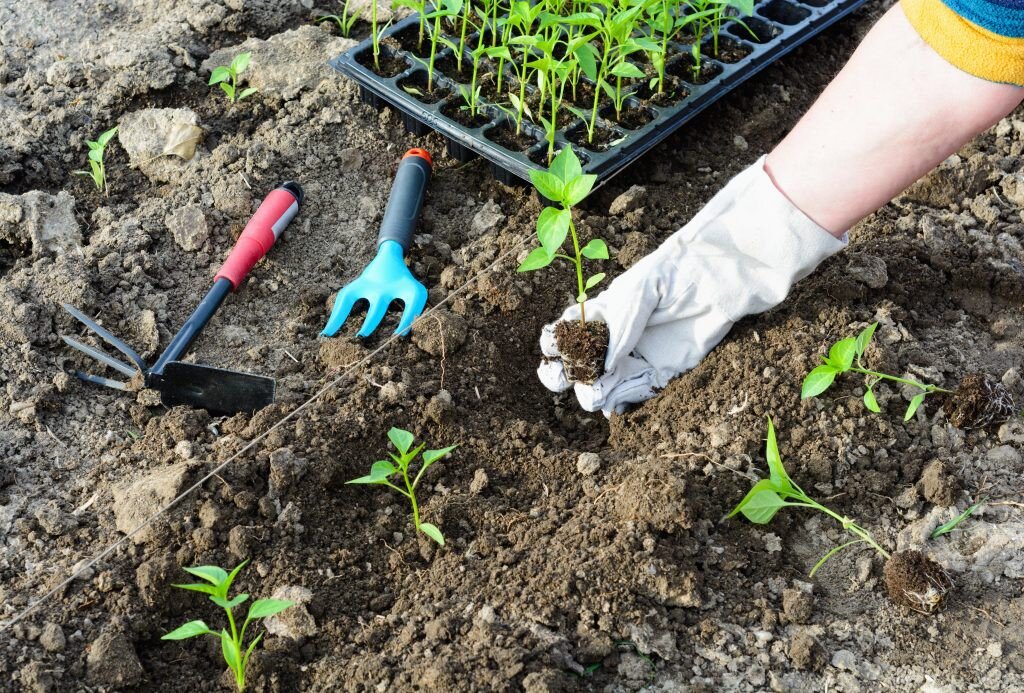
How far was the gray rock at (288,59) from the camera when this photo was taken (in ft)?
9.47

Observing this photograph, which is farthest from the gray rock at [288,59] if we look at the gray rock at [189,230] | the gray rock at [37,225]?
the gray rock at [37,225]

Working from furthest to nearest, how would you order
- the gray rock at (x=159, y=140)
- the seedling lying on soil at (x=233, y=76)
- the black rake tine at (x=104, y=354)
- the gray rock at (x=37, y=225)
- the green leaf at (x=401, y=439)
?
the seedling lying on soil at (x=233, y=76)
the gray rock at (x=159, y=140)
the gray rock at (x=37, y=225)
the black rake tine at (x=104, y=354)
the green leaf at (x=401, y=439)

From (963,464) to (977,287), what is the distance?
1.91ft

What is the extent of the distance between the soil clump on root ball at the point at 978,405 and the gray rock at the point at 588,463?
753 mm

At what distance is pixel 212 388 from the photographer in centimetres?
210

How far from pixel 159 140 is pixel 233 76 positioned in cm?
32

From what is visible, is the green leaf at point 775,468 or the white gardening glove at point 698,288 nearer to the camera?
the green leaf at point 775,468

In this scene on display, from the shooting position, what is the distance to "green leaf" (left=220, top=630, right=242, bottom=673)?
158cm

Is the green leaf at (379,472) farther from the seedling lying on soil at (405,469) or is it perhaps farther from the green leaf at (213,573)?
the green leaf at (213,573)

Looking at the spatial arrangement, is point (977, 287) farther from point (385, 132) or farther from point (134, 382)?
point (134, 382)

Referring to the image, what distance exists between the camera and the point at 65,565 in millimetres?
1799

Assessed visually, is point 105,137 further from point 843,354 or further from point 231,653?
point 843,354

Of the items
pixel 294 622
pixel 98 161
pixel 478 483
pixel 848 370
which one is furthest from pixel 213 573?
pixel 98 161

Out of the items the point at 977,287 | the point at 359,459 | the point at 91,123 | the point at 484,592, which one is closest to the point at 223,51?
the point at 91,123
